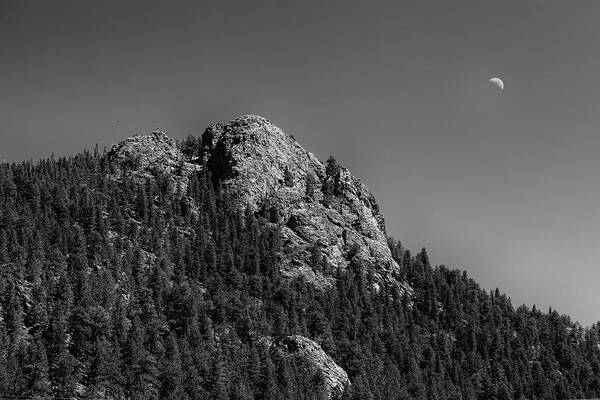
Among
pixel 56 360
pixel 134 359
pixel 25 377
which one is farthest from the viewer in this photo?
pixel 134 359

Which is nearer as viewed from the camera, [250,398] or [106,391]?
[106,391]

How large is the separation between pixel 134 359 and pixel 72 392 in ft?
73.3

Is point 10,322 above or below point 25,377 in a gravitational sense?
above

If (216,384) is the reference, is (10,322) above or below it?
above

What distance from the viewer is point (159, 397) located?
18775 centimetres

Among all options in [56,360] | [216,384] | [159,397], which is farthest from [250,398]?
[56,360]

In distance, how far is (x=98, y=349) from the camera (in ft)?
626

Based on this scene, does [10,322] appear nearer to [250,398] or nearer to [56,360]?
[56,360]

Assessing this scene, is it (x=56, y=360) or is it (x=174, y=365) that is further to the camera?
(x=174, y=365)

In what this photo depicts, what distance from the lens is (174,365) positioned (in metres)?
196

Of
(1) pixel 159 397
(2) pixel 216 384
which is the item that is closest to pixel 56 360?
(1) pixel 159 397

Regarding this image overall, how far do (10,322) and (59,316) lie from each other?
11.6 m

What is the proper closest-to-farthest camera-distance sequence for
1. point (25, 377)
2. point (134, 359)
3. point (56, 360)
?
point (25, 377)
point (56, 360)
point (134, 359)

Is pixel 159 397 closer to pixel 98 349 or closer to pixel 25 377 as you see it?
pixel 98 349
